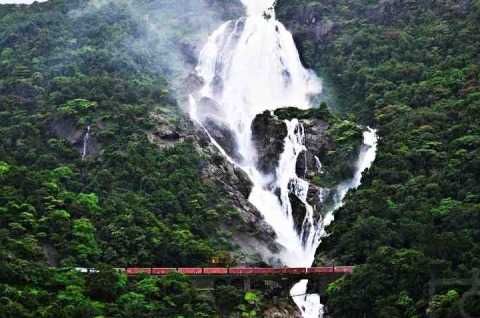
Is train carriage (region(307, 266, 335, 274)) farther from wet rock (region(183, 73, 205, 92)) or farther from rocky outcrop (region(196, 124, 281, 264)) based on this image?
wet rock (region(183, 73, 205, 92))

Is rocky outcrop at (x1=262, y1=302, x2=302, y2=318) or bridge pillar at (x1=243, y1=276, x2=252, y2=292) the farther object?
bridge pillar at (x1=243, y1=276, x2=252, y2=292)

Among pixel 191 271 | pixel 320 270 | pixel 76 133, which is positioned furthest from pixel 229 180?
pixel 320 270

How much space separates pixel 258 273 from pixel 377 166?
16942 mm

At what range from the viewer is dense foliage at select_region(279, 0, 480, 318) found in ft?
252

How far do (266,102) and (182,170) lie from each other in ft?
74.6

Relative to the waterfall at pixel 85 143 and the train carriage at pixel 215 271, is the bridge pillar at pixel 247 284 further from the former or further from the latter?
the waterfall at pixel 85 143

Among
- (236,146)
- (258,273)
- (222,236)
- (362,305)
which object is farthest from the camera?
(236,146)

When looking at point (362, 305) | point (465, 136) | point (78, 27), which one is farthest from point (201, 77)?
point (362, 305)

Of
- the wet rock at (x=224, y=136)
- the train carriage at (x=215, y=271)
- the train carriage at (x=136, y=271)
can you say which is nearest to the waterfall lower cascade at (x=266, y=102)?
Answer: the wet rock at (x=224, y=136)

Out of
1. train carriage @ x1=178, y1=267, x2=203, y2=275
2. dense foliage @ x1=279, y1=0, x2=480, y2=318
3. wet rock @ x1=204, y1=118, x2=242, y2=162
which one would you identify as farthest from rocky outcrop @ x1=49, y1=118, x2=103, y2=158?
dense foliage @ x1=279, y1=0, x2=480, y2=318

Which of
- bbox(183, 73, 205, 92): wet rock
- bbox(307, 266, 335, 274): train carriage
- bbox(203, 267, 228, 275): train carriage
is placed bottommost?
bbox(307, 266, 335, 274): train carriage

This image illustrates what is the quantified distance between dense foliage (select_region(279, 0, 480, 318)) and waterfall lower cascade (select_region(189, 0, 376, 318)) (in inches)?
95.0

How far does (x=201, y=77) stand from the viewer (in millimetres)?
120000

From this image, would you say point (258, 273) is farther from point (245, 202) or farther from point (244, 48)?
point (244, 48)
